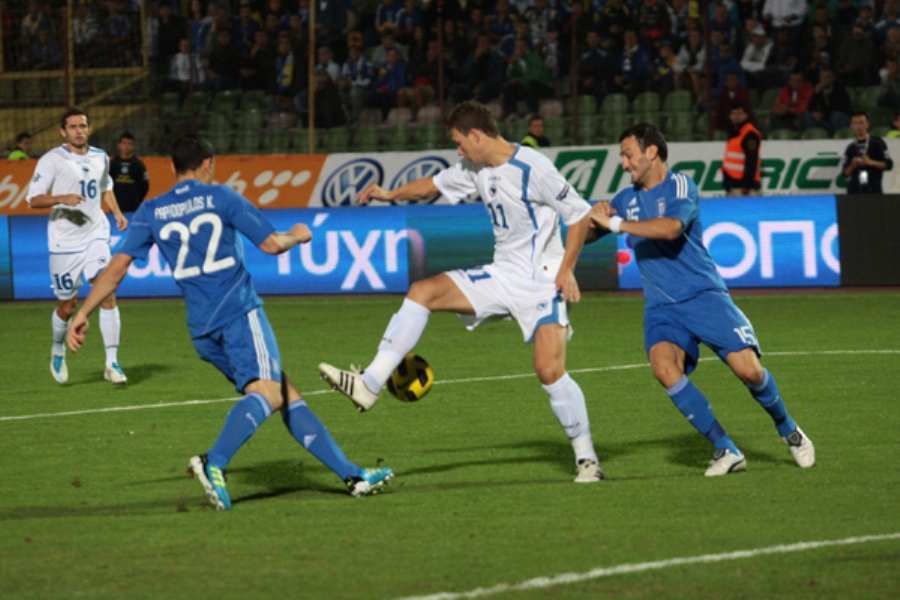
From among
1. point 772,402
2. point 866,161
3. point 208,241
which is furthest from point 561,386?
point 866,161

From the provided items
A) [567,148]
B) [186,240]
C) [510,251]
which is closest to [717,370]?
[510,251]

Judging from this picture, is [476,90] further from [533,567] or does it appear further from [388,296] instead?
[533,567]

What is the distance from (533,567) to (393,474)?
195 centimetres

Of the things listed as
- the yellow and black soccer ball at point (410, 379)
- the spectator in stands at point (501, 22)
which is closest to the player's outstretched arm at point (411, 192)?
the yellow and black soccer ball at point (410, 379)

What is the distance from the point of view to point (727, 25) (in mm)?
19891

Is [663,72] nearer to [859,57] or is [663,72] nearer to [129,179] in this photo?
[859,57]

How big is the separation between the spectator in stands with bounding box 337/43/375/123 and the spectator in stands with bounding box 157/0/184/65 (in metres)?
3.16

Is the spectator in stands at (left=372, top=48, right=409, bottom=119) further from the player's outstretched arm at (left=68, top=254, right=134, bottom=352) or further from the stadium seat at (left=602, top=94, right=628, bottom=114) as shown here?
the player's outstretched arm at (left=68, top=254, right=134, bottom=352)

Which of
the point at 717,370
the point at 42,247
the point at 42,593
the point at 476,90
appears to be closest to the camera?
the point at 42,593

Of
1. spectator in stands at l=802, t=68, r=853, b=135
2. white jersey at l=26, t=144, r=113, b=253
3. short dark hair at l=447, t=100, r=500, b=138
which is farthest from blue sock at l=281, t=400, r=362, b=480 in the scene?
spectator in stands at l=802, t=68, r=853, b=135

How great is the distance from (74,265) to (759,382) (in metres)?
6.74

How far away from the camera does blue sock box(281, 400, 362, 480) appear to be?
6.11 meters

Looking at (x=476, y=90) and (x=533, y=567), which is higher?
(x=476, y=90)

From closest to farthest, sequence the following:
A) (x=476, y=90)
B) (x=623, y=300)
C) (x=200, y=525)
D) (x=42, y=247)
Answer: (x=200, y=525)
(x=623, y=300)
(x=42, y=247)
(x=476, y=90)
